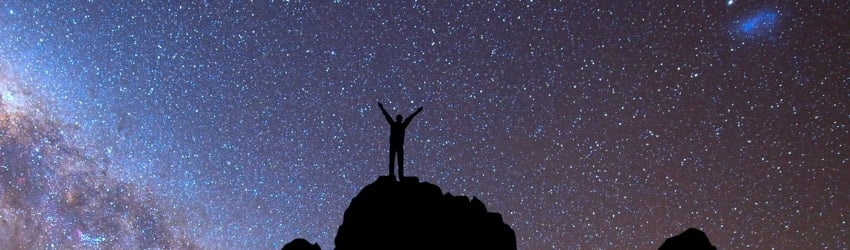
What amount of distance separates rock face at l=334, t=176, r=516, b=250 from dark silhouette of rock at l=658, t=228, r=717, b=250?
3710mm

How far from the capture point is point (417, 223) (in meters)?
13.1

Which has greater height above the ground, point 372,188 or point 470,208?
point 372,188

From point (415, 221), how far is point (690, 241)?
21.1ft

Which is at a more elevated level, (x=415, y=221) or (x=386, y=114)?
(x=386, y=114)

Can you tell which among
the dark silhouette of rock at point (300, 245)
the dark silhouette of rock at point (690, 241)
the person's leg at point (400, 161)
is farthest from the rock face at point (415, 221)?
the dark silhouette of rock at point (690, 241)

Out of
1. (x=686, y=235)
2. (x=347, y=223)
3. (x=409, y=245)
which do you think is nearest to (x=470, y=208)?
(x=409, y=245)

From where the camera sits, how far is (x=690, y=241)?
501 inches

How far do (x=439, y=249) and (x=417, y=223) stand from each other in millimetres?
799

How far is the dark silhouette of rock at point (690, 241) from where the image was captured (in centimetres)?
1266

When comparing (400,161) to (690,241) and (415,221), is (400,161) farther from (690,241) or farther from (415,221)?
(690,241)

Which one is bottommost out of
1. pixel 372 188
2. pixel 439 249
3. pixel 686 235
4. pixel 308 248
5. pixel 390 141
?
pixel 686 235

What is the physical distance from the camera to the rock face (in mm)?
13016

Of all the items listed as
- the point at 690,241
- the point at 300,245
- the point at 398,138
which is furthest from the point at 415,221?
the point at 690,241

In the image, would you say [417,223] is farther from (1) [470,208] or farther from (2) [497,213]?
(2) [497,213]
